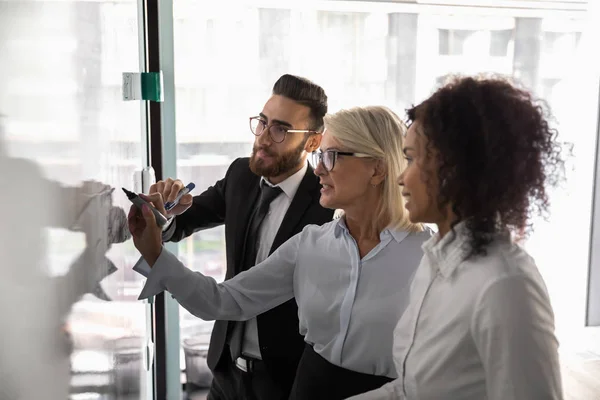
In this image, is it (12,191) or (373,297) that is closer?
(12,191)

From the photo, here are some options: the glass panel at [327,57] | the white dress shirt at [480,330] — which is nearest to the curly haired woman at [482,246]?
the white dress shirt at [480,330]

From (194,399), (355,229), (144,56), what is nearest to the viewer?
(355,229)

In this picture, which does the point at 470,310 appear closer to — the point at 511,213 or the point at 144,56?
the point at 511,213

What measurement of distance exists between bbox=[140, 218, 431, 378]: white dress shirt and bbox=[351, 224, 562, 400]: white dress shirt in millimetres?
281

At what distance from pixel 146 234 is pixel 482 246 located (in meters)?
0.66

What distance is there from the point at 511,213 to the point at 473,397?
0.88ft

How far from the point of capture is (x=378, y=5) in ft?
10.3

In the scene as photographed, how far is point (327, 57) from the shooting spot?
311cm

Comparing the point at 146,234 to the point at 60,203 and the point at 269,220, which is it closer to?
the point at 60,203

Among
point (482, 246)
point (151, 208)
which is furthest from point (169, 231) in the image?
point (482, 246)

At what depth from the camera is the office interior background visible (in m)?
0.59

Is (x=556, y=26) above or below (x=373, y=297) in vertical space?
above

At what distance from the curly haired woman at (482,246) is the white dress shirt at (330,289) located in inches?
12.5

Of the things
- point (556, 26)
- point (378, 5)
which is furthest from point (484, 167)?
point (556, 26)
